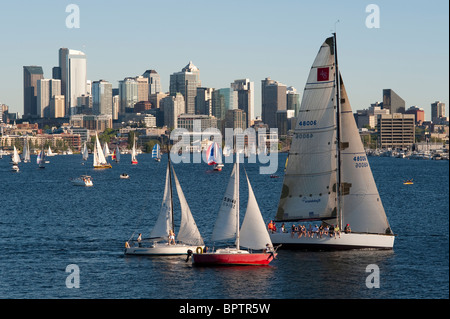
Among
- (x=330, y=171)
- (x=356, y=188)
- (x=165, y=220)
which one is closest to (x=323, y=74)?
(x=330, y=171)

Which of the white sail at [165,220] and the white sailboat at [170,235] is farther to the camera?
the white sail at [165,220]

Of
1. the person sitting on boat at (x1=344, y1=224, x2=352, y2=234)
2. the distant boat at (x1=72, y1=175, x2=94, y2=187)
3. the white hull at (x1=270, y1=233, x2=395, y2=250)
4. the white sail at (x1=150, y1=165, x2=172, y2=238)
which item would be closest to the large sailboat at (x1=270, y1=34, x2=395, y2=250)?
the white hull at (x1=270, y1=233, x2=395, y2=250)

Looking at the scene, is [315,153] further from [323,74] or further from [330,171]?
[323,74]

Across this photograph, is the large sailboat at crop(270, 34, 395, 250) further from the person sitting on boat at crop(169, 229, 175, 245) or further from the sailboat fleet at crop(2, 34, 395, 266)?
the person sitting on boat at crop(169, 229, 175, 245)

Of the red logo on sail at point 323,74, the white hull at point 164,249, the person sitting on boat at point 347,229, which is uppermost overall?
the red logo on sail at point 323,74

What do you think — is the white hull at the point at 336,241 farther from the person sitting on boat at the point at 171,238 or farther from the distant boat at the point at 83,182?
the distant boat at the point at 83,182

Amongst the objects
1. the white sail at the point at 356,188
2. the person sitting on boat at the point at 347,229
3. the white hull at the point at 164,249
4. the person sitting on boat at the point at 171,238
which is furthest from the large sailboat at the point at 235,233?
the white sail at the point at 356,188

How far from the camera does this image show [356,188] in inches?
2287

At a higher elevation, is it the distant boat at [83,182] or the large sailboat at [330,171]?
the large sailboat at [330,171]

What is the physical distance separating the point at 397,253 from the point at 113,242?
71.0 feet

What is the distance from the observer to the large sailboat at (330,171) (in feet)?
190

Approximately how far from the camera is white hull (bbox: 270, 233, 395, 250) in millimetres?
56938

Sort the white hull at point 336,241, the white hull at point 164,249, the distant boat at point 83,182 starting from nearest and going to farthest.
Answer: the white hull at point 336,241, the white hull at point 164,249, the distant boat at point 83,182

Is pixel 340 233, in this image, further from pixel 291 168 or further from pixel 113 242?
pixel 113 242
